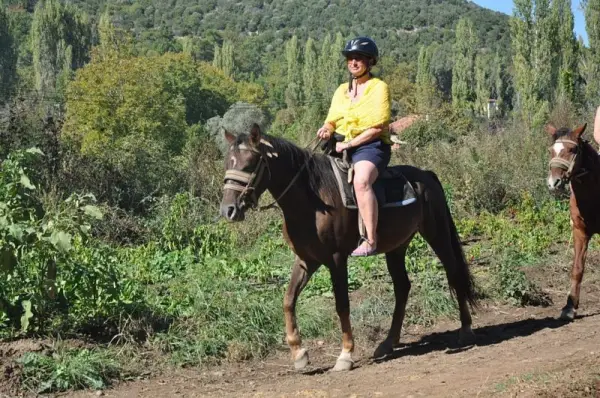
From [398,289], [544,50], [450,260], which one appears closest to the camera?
[398,289]

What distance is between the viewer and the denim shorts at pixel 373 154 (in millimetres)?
6672

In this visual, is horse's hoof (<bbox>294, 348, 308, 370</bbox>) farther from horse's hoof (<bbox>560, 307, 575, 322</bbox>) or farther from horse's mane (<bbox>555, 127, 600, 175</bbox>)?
horse's mane (<bbox>555, 127, 600, 175</bbox>)

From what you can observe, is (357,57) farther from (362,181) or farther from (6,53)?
(6,53)

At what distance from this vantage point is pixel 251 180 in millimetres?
6055

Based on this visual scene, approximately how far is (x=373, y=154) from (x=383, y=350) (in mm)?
1978

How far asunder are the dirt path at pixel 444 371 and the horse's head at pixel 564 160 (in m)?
1.61

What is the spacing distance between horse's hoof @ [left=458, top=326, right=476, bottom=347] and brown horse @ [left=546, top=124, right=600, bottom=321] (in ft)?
4.60

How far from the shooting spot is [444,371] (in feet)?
20.2

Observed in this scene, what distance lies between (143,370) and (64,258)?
132 centimetres

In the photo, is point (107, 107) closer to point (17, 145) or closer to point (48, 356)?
point (17, 145)

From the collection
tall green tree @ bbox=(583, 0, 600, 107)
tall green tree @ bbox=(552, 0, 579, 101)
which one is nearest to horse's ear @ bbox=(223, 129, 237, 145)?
tall green tree @ bbox=(583, 0, 600, 107)

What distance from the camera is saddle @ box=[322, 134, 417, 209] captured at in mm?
6672

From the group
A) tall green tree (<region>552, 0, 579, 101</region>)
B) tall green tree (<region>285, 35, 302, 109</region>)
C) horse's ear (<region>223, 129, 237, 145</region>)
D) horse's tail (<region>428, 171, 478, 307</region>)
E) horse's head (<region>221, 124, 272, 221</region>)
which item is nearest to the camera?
horse's head (<region>221, 124, 272, 221</region>)

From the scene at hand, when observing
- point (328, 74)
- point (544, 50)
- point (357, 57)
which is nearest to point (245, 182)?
point (357, 57)
